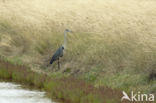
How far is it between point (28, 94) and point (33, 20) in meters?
7.62

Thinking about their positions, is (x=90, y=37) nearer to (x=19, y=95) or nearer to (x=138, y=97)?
(x=19, y=95)

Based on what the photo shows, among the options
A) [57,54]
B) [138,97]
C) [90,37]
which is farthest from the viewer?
[90,37]

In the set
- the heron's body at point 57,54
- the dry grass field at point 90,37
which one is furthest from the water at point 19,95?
the heron's body at point 57,54

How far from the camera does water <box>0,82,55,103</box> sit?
35.9 feet

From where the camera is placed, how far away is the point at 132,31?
14234mm

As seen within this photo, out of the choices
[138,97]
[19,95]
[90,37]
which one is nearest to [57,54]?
[90,37]

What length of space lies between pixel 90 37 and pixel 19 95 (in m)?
4.15

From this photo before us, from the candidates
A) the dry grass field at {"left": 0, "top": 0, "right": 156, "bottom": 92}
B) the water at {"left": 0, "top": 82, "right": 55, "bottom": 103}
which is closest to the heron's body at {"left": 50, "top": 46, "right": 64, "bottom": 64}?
the dry grass field at {"left": 0, "top": 0, "right": 156, "bottom": 92}

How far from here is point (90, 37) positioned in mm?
15125

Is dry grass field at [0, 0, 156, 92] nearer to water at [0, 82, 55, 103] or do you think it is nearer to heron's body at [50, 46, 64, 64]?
heron's body at [50, 46, 64, 64]

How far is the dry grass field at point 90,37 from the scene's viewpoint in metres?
12.1

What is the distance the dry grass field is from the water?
5.06 ft

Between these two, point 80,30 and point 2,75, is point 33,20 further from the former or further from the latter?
point 2,75

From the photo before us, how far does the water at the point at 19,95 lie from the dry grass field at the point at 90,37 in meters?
1.54
